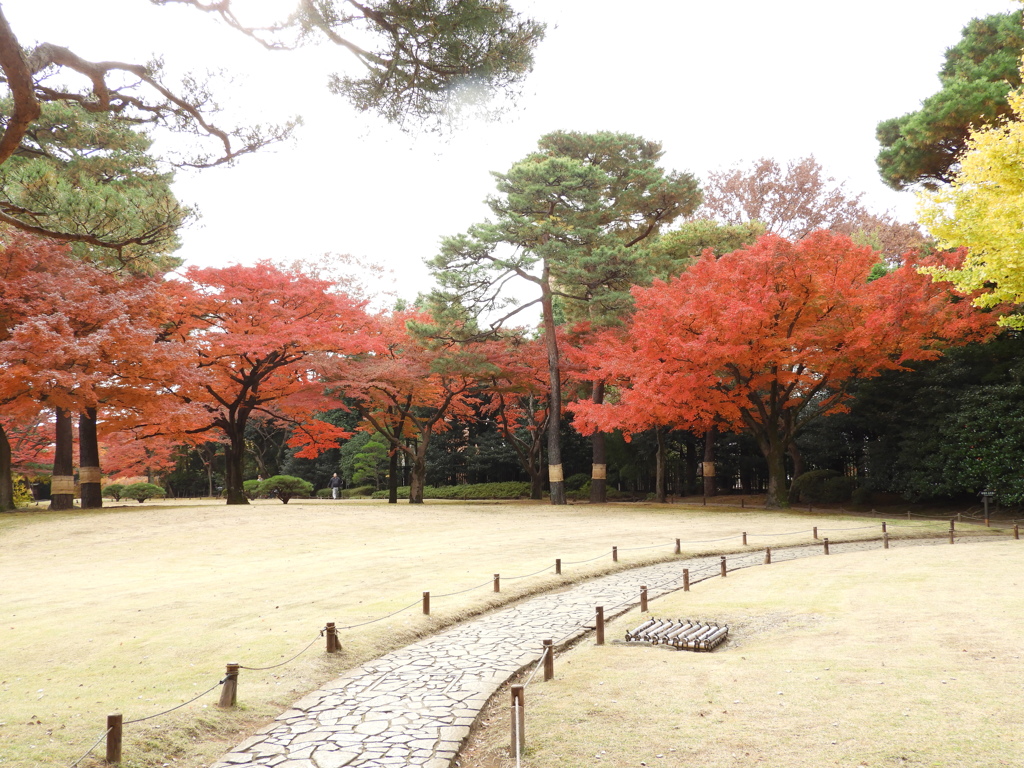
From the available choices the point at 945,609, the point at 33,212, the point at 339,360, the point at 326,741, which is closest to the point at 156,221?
the point at 33,212

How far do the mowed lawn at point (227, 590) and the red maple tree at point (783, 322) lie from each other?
13.6ft

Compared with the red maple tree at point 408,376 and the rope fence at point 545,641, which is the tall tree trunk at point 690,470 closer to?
the red maple tree at point 408,376

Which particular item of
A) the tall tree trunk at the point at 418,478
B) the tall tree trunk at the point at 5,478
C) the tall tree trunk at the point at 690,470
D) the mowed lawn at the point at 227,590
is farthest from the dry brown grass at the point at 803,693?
the tall tree trunk at the point at 690,470

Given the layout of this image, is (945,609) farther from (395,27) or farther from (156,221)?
(156,221)

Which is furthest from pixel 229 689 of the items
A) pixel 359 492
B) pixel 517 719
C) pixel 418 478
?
pixel 359 492

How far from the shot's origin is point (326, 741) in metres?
4.74

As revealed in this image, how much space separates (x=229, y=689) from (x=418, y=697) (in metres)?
1.51

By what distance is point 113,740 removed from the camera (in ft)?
13.8

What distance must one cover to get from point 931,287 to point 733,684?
57.6ft

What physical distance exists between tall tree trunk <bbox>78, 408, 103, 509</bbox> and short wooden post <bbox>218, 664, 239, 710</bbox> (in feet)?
64.6

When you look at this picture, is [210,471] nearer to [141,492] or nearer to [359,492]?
[141,492]

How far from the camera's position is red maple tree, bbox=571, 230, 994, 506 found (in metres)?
18.2

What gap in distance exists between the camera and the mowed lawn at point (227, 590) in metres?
5.11

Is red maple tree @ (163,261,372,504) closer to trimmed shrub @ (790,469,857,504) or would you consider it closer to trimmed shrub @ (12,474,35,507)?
trimmed shrub @ (12,474,35,507)
